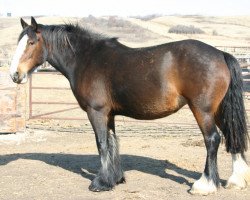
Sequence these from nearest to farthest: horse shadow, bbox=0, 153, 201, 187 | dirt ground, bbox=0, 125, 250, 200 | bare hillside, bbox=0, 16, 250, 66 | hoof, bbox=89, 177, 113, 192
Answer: dirt ground, bbox=0, 125, 250, 200 → hoof, bbox=89, 177, 113, 192 → horse shadow, bbox=0, 153, 201, 187 → bare hillside, bbox=0, 16, 250, 66

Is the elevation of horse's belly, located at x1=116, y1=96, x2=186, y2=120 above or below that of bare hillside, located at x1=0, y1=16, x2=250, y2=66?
above

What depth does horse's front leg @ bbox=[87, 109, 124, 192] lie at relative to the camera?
5441 mm

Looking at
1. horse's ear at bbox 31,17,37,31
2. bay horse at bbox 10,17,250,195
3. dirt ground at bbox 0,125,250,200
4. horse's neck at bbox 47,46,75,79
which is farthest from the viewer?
horse's neck at bbox 47,46,75,79

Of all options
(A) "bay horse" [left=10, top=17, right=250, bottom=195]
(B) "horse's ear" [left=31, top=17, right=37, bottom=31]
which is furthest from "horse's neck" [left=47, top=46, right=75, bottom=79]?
(B) "horse's ear" [left=31, top=17, right=37, bottom=31]

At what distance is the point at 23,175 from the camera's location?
615 cm

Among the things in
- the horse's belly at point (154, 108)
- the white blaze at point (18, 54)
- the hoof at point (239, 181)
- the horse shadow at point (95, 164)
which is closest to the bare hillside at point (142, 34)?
the horse shadow at point (95, 164)

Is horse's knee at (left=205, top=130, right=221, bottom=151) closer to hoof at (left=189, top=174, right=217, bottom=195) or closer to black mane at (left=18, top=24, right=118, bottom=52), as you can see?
hoof at (left=189, top=174, right=217, bottom=195)

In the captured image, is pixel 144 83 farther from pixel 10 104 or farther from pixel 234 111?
pixel 10 104

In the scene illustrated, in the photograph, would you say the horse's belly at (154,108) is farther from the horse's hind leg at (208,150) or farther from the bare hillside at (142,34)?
the bare hillside at (142,34)

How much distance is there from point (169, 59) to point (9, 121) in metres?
5.11

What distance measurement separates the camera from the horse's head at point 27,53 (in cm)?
549

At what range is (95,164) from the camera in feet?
22.5

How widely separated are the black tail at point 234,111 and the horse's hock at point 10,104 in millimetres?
5214

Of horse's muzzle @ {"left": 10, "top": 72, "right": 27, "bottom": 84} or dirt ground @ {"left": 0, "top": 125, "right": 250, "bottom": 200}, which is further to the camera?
horse's muzzle @ {"left": 10, "top": 72, "right": 27, "bottom": 84}
